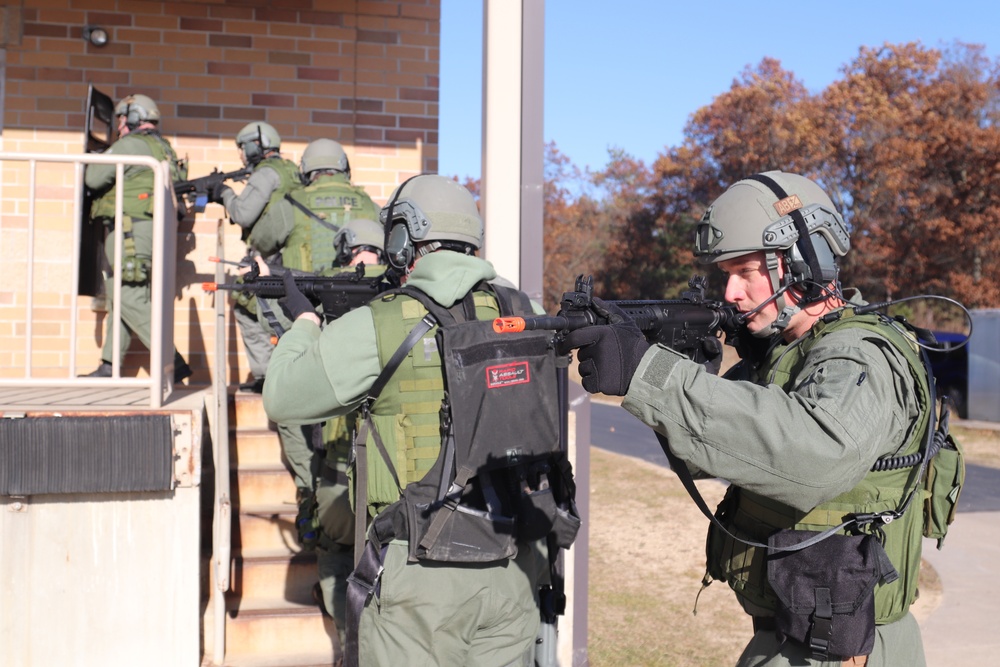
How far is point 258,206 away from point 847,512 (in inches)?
173

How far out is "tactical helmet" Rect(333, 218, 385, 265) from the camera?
4656mm

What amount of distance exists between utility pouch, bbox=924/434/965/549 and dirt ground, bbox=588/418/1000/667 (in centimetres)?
213

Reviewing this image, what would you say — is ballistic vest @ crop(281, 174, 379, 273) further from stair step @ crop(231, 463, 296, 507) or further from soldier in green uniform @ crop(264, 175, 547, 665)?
soldier in green uniform @ crop(264, 175, 547, 665)

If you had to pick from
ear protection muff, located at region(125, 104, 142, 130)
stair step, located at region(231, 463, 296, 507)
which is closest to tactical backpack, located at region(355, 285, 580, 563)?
stair step, located at region(231, 463, 296, 507)

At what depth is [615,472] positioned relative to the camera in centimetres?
1073

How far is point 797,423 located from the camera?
5.47 ft

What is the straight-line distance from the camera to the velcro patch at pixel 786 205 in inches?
88.0

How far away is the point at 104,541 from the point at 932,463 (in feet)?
10.3

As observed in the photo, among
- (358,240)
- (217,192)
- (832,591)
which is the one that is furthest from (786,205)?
(217,192)

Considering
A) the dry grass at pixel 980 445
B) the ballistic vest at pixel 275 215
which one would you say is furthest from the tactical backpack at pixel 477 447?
the dry grass at pixel 980 445

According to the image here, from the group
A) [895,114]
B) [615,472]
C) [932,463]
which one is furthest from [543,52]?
[895,114]

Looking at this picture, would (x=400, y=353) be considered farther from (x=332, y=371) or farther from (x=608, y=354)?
(x=608, y=354)

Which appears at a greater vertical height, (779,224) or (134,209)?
(134,209)

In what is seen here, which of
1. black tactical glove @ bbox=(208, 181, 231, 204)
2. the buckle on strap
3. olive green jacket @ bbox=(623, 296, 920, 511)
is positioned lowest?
the buckle on strap
